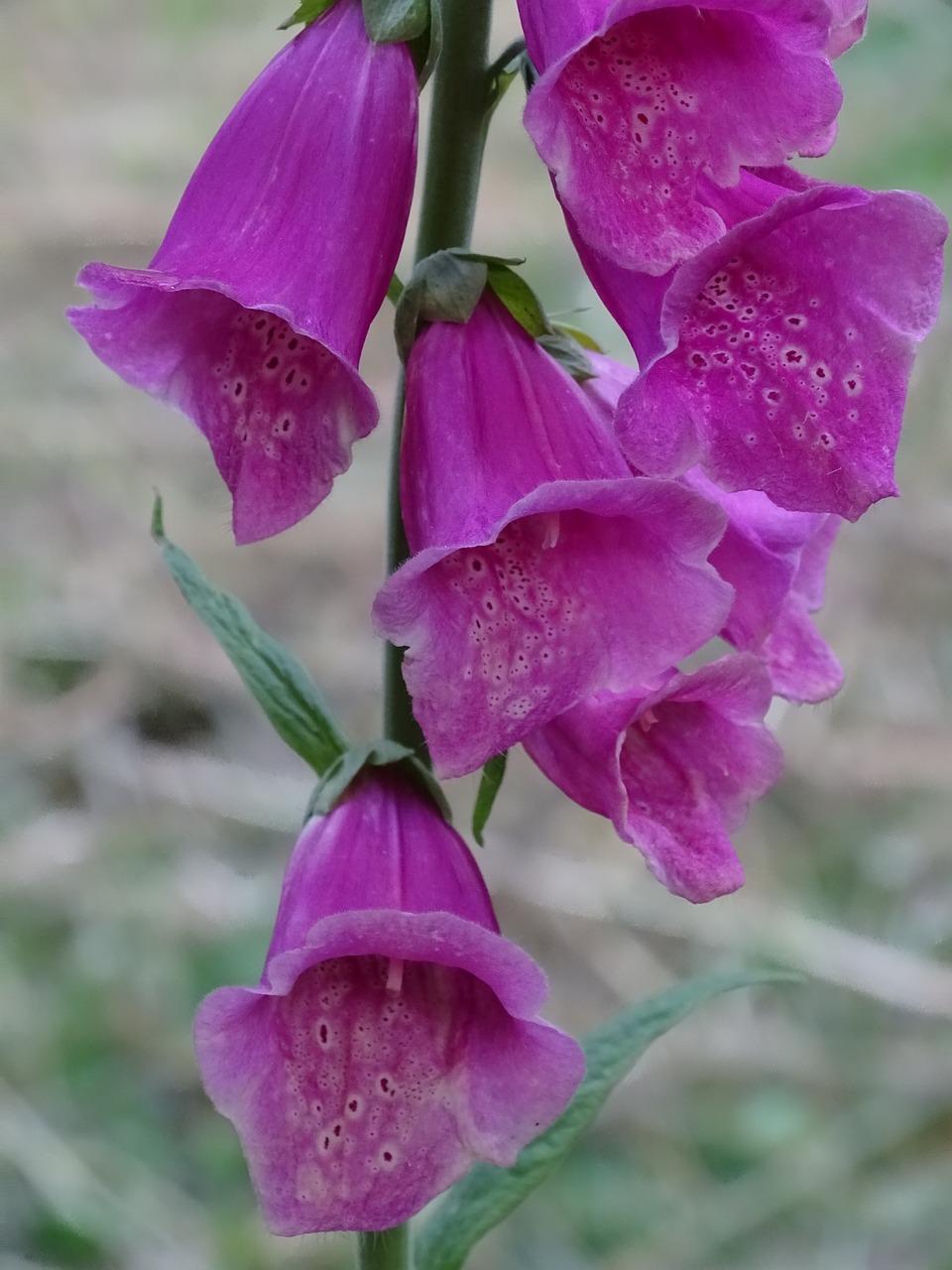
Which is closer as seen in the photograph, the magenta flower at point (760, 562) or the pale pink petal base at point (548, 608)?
the pale pink petal base at point (548, 608)

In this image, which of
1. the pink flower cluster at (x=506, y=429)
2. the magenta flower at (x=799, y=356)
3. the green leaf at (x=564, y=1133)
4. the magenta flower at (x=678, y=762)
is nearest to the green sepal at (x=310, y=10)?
the pink flower cluster at (x=506, y=429)

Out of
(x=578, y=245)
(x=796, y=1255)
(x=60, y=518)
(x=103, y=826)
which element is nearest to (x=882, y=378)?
(x=578, y=245)

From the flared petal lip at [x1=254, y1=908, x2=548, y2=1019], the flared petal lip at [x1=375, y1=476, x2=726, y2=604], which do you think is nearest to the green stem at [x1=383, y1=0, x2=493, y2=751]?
the flared petal lip at [x1=375, y1=476, x2=726, y2=604]

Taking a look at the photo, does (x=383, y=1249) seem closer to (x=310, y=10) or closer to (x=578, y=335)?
(x=578, y=335)

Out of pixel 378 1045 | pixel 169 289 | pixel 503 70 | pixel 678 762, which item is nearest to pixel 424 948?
pixel 378 1045

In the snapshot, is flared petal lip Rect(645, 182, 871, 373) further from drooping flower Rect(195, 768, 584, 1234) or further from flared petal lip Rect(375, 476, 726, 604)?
drooping flower Rect(195, 768, 584, 1234)

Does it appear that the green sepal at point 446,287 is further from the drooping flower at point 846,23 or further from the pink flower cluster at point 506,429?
the drooping flower at point 846,23

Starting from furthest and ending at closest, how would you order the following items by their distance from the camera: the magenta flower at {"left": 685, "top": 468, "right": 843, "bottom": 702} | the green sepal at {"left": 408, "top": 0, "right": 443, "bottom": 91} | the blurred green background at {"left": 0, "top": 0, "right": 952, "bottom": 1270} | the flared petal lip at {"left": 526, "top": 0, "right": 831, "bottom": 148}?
1. the blurred green background at {"left": 0, "top": 0, "right": 952, "bottom": 1270}
2. the magenta flower at {"left": 685, "top": 468, "right": 843, "bottom": 702}
3. the green sepal at {"left": 408, "top": 0, "right": 443, "bottom": 91}
4. the flared petal lip at {"left": 526, "top": 0, "right": 831, "bottom": 148}

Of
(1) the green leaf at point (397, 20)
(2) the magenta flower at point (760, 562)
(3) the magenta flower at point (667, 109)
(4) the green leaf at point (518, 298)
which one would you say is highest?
(1) the green leaf at point (397, 20)
